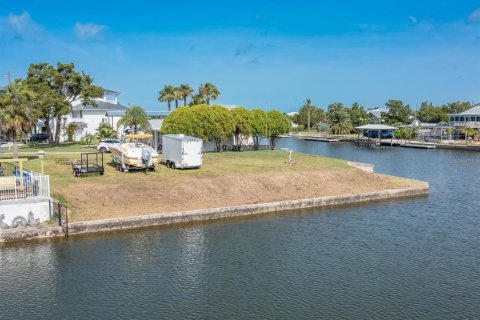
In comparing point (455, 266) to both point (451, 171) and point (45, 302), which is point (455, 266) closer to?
point (45, 302)

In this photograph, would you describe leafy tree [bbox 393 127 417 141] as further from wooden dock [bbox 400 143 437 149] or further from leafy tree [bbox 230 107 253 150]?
leafy tree [bbox 230 107 253 150]

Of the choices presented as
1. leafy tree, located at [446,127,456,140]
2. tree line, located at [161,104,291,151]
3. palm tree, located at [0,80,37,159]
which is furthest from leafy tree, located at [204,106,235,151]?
leafy tree, located at [446,127,456,140]

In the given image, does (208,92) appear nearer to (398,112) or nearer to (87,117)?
(87,117)

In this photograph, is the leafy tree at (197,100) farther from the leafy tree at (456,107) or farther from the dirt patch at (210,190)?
the leafy tree at (456,107)

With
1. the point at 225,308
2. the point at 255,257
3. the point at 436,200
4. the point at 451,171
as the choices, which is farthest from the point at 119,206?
the point at 451,171

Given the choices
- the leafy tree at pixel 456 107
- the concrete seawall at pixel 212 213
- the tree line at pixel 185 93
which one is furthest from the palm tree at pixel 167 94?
the leafy tree at pixel 456 107

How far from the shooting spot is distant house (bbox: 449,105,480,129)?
349ft

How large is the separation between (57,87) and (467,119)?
91884 millimetres

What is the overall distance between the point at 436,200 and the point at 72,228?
27579 mm

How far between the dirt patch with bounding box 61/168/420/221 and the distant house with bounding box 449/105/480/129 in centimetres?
7563

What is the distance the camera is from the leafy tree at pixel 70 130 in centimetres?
7188

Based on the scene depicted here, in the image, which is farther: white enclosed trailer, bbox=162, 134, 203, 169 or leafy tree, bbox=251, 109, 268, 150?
leafy tree, bbox=251, 109, 268, 150

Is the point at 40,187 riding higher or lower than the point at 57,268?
higher

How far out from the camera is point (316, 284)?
66.2ft
